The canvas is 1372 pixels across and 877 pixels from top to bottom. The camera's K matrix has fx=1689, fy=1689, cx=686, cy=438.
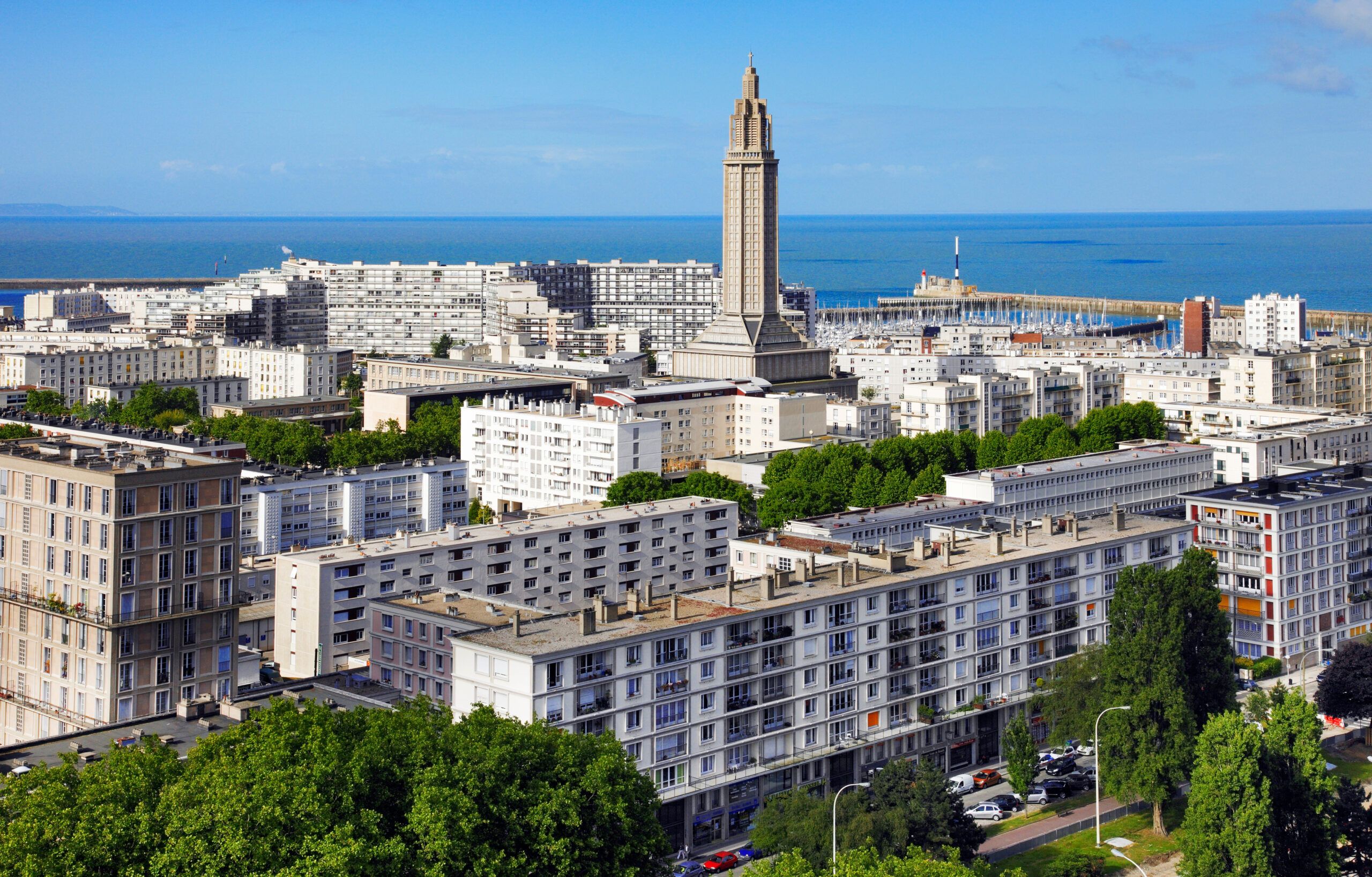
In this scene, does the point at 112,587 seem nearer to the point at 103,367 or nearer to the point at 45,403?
the point at 45,403

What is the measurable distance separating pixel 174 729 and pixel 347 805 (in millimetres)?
7538

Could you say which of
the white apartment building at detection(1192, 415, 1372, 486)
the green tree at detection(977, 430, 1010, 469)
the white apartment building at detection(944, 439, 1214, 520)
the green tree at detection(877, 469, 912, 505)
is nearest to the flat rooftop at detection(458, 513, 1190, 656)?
the white apartment building at detection(944, 439, 1214, 520)

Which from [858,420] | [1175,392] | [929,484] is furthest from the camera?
[1175,392]

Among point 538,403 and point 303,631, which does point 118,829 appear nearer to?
point 303,631

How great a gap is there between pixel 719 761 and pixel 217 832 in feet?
43.9

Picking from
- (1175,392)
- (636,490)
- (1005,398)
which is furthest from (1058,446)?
(636,490)

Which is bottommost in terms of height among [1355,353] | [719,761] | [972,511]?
[719,761]

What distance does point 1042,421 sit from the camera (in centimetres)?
7550

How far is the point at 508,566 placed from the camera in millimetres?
45625

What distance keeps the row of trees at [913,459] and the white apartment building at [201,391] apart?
39297mm

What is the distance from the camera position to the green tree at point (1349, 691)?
41.3m

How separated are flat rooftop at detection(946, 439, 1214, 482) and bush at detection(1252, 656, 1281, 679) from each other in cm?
1287

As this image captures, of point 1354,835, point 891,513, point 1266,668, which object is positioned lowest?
point 1354,835

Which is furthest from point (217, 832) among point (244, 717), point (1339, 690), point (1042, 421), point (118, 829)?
point (1042, 421)
